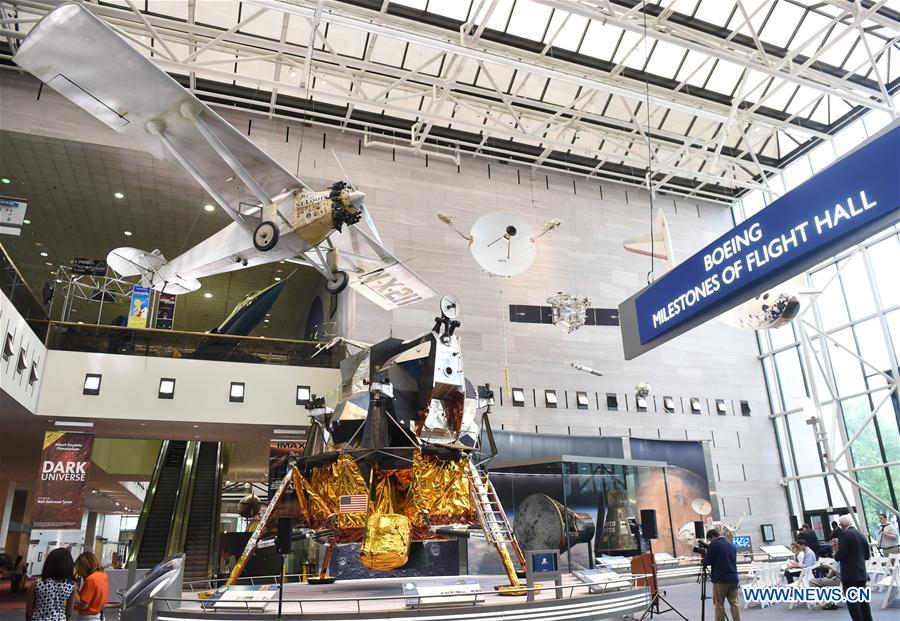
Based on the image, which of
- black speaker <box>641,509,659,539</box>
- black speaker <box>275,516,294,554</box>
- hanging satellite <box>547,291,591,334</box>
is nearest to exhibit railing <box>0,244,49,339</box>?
black speaker <box>275,516,294,554</box>

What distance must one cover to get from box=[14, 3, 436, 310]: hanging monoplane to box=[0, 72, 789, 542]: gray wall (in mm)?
6242

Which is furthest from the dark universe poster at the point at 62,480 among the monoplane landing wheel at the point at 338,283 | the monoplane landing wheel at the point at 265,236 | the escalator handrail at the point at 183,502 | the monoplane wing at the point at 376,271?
the monoplane landing wheel at the point at 265,236

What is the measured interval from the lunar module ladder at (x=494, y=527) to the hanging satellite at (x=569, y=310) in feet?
29.9

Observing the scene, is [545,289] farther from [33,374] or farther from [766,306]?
[33,374]

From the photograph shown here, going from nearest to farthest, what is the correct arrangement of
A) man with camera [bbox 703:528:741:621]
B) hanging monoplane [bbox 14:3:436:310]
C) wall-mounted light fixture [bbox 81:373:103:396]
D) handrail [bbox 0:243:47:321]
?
man with camera [bbox 703:528:741:621]
hanging monoplane [bbox 14:3:436:310]
handrail [bbox 0:243:47:321]
wall-mounted light fixture [bbox 81:373:103:396]

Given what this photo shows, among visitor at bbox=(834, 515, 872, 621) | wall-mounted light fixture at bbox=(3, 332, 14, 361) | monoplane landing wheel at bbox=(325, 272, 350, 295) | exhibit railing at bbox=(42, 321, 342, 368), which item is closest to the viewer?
visitor at bbox=(834, 515, 872, 621)

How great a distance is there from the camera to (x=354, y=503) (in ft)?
27.3

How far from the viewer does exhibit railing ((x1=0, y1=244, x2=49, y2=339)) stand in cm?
1197

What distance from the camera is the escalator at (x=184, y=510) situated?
619 inches

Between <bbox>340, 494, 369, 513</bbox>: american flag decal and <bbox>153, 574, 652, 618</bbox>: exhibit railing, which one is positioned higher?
<bbox>340, 494, 369, 513</bbox>: american flag decal

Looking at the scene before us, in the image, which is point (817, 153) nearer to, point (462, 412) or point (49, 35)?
point (462, 412)

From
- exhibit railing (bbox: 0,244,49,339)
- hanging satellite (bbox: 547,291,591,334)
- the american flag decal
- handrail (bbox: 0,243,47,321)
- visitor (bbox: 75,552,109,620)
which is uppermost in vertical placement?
hanging satellite (bbox: 547,291,591,334)

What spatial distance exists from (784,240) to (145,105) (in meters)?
8.80

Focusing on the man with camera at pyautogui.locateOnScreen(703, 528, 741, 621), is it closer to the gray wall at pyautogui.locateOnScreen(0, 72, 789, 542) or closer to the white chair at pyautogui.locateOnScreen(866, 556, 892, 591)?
the white chair at pyautogui.locateOnScreen(866, 556, 892, 591)
